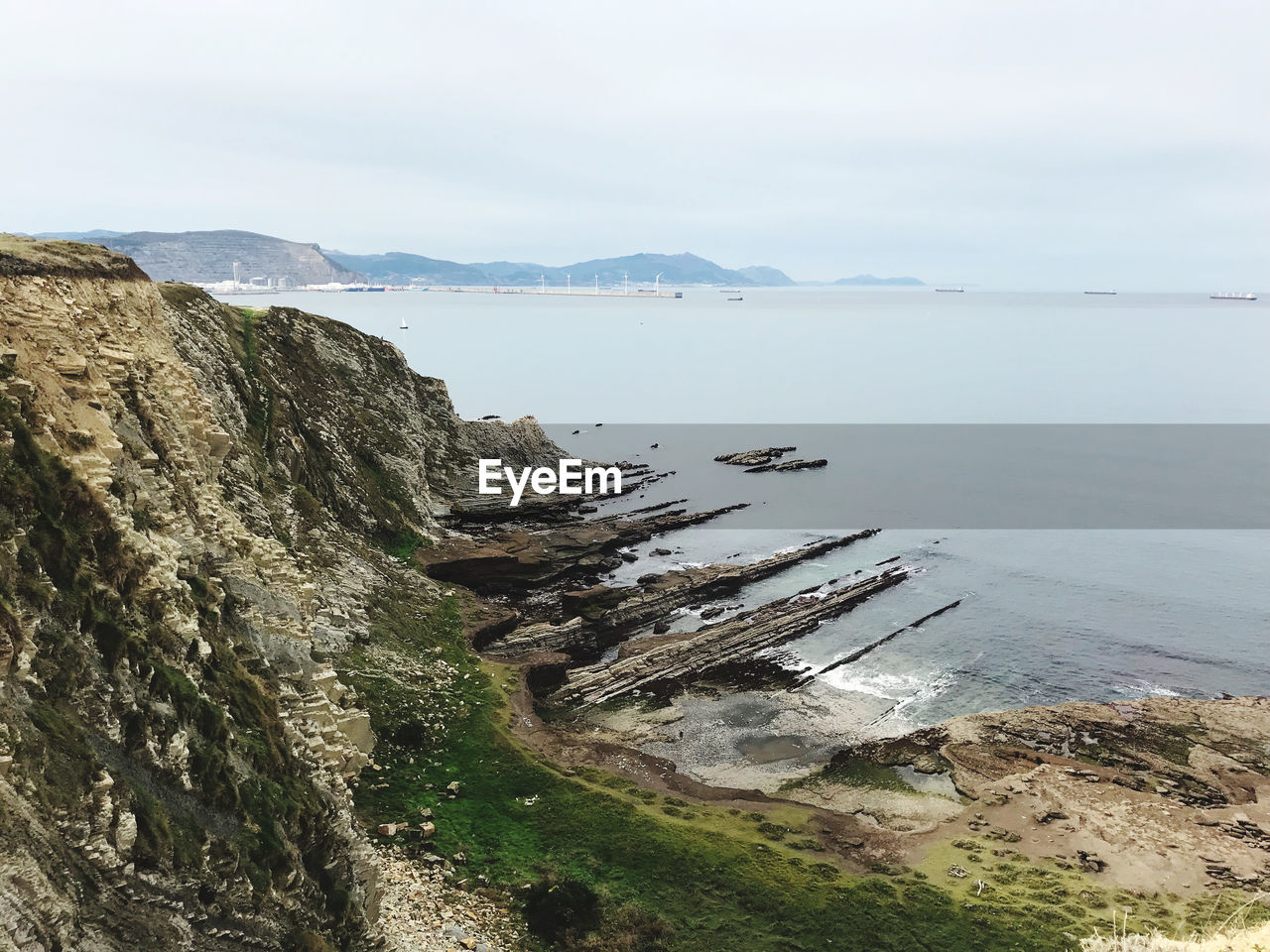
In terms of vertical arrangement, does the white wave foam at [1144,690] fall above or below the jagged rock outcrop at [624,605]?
below

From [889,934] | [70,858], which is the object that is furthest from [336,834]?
[889,934]

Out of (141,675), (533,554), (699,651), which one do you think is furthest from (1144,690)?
(141,675)

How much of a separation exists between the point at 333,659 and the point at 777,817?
1993 centimetres

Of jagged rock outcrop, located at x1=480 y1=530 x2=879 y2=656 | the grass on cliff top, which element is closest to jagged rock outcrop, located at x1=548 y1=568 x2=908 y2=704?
jagged rock outcrop, located at x1=480 y1=530 x2=879 y2=656

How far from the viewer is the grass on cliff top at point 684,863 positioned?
24500 millimetres

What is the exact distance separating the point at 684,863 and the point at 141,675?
59.6 ft

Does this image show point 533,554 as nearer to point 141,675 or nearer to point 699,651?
point 699,651

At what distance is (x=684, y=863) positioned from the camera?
26.7m

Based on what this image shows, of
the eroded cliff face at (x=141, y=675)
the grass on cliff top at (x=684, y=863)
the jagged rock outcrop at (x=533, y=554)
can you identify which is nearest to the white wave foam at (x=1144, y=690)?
the grass on cliff top at (x=684, y=863)

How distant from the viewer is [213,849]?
15.1 meters

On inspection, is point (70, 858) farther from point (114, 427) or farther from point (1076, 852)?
point (1076, 852)

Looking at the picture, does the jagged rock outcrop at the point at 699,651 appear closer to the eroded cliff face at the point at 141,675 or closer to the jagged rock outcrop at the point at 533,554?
the jagged rock outcrop at the point at 533,554

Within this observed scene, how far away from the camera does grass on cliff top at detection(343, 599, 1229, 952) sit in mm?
24500

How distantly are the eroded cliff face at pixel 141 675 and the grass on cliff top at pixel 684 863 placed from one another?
316 centimetres
